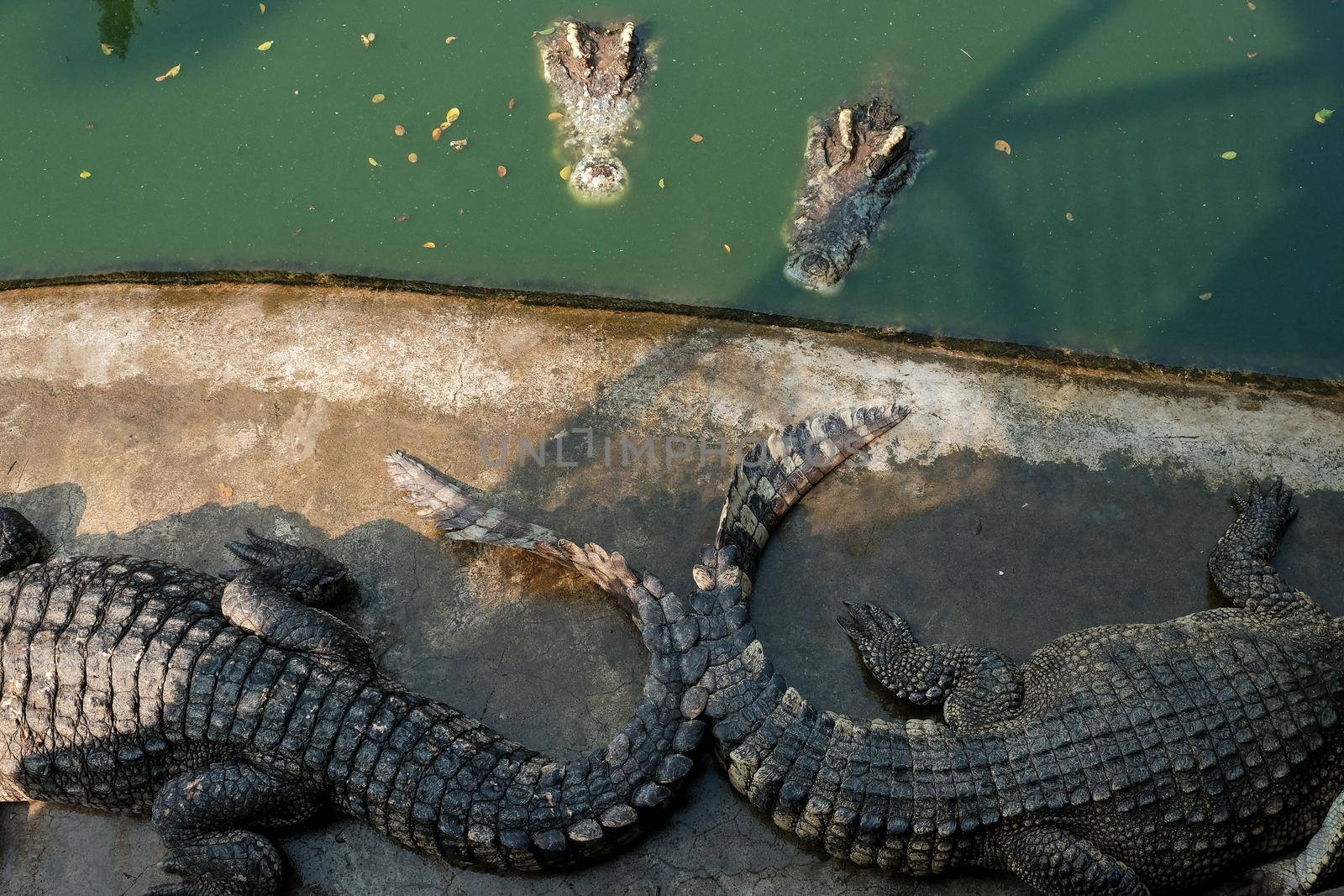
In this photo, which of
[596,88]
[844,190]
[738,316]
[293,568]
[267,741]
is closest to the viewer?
[267,741]

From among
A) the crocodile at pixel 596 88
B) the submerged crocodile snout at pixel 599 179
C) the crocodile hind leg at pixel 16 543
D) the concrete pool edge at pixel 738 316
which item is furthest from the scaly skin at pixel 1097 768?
the crocodile at pixel 596 88

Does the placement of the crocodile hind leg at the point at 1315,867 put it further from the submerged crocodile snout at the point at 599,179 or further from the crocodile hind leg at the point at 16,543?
the crocodile hind leg at the point at 16,543

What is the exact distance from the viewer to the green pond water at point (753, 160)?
5801mm

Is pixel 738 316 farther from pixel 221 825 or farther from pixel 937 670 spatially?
pixel 221 825

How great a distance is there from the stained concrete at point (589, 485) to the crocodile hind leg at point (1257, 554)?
0.12 m

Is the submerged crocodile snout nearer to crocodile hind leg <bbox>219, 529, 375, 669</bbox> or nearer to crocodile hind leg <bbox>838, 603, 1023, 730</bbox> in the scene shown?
crocodile hind leg <bbox>219, 529, 375, 669</bbox>

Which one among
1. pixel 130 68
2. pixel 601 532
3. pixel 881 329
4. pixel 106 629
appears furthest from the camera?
pixel 130 68

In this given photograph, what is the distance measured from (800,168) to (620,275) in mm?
1237

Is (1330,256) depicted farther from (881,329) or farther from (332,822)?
(332,822)

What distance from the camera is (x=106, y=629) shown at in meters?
4.16

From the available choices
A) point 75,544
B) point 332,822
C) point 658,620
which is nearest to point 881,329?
point 658,620

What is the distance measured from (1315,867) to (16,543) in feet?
17.9

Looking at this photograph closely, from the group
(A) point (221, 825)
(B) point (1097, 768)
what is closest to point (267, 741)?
(A) point (221, 825)

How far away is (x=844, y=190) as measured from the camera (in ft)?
19.5
